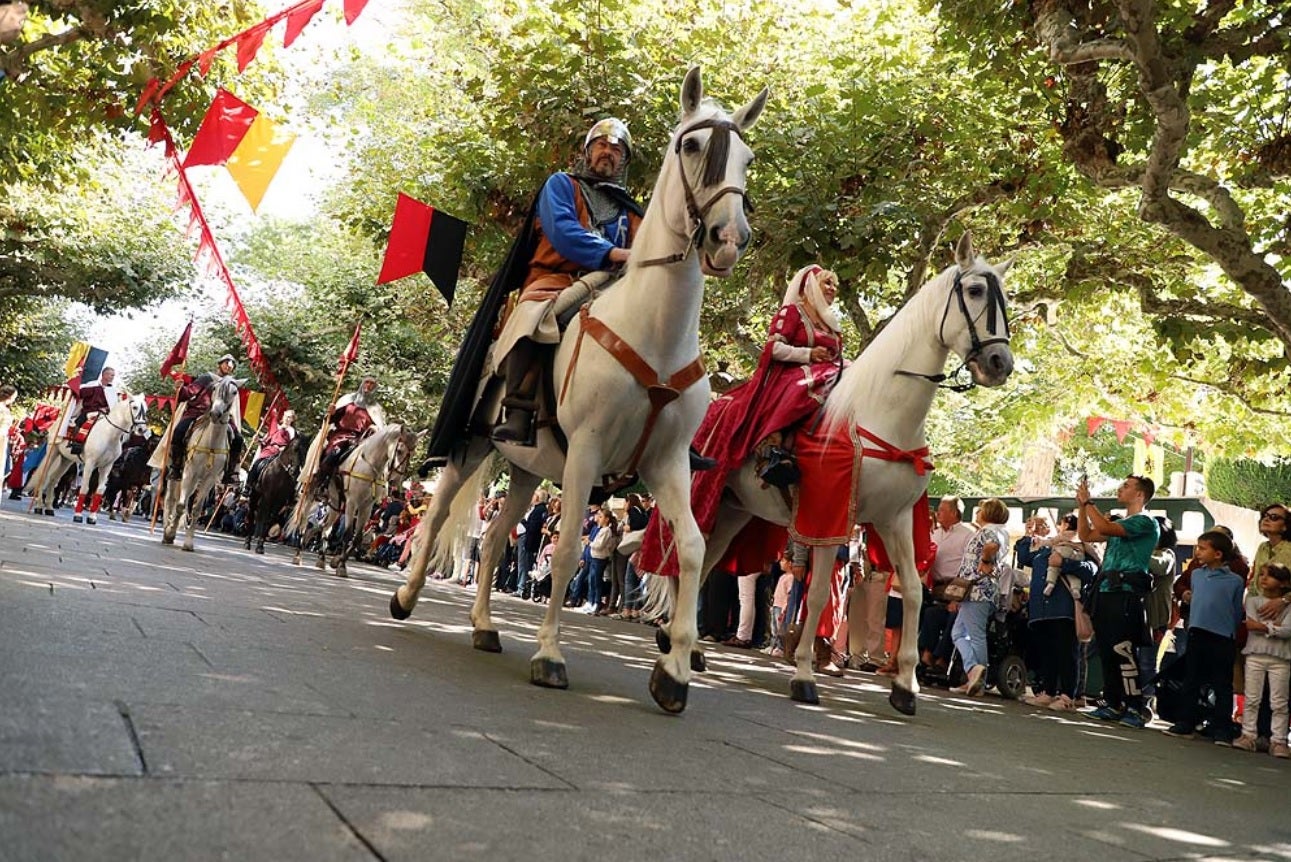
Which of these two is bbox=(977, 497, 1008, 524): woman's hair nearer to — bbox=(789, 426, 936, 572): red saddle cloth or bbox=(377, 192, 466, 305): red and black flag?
bbox=(789, 426, 936, 572): red saddle cloth

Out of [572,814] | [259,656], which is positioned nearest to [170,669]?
[259,656]

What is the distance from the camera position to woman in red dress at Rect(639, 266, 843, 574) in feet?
24.1

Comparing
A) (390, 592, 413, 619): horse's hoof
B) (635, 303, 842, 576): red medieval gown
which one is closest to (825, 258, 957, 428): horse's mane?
(635, 303, 842, 576): red medieval gown

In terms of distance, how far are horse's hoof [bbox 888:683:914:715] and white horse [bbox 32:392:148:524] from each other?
14033mm

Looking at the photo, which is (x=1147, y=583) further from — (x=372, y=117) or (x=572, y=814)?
(x=372, y=117)

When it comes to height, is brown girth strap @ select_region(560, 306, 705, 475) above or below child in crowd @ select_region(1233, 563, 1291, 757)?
above

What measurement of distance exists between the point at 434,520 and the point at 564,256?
225 centimetres

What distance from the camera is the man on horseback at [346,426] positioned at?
1576 centimetres

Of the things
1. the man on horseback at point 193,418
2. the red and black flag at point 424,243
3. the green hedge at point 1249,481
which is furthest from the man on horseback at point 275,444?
the green hedge at point 1249,481

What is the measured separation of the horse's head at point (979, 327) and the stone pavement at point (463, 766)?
224 centimetres

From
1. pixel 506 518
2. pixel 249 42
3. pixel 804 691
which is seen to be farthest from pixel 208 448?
pixel 804 691

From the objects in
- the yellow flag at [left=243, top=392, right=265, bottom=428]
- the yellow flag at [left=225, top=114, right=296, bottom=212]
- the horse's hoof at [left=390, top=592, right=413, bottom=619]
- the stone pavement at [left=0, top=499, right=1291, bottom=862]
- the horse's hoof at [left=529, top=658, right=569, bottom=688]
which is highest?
the yellow flag at [left=225, top=114, right=296, bottom=212]

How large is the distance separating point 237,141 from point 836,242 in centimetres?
691

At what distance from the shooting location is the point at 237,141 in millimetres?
11148
